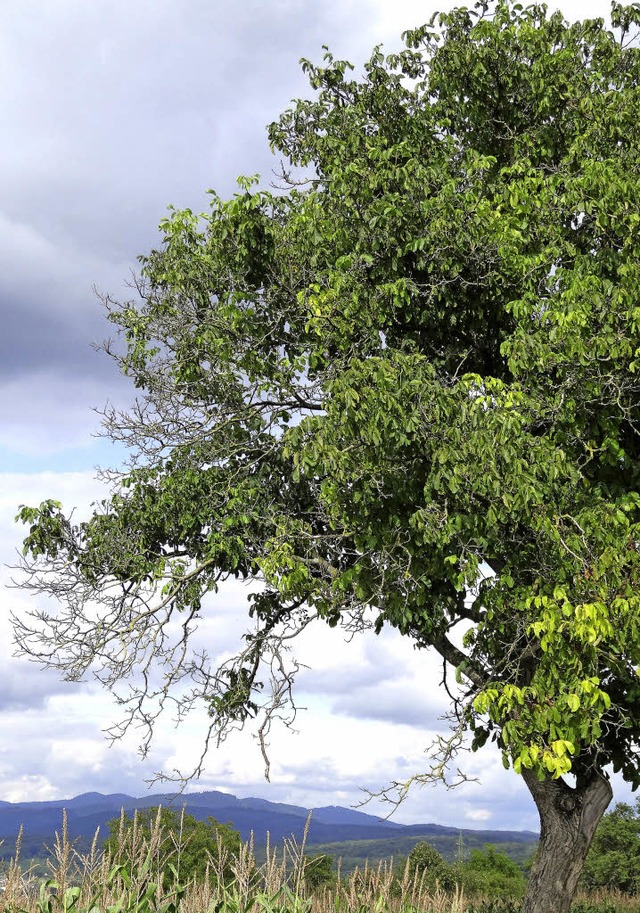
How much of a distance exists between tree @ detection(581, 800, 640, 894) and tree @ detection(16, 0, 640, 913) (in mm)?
15659

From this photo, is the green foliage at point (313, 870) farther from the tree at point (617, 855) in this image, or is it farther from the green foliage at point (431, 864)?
the tree at point (617, 855)

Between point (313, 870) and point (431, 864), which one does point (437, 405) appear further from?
point (431, 864)

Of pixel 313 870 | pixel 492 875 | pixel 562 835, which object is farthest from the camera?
pixel 492 875

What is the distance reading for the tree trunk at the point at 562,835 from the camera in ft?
42.6

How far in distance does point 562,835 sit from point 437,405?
720 cm

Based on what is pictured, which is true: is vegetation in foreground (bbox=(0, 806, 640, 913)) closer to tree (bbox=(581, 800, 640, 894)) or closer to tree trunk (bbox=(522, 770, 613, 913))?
tree trunk (bbox=(522, 770, 613, 913))

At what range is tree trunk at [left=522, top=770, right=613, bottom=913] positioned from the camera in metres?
13.0

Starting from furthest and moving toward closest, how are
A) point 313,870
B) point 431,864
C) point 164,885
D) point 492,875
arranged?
point 492,875 → point 431,864 → point 313,870 → point 164,885

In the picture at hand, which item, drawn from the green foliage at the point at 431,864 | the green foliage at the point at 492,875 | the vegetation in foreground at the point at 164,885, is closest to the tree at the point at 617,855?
the green foliage at the point at 492,875

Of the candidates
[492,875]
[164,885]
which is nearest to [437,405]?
[164,885]

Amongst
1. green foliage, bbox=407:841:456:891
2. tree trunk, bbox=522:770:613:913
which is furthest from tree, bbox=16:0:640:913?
green foliage, bbox=407:841:456:891

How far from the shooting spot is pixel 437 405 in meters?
10.6

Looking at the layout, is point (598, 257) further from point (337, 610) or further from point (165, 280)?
point (165, 280)

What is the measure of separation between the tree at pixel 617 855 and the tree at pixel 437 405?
1566 cm
